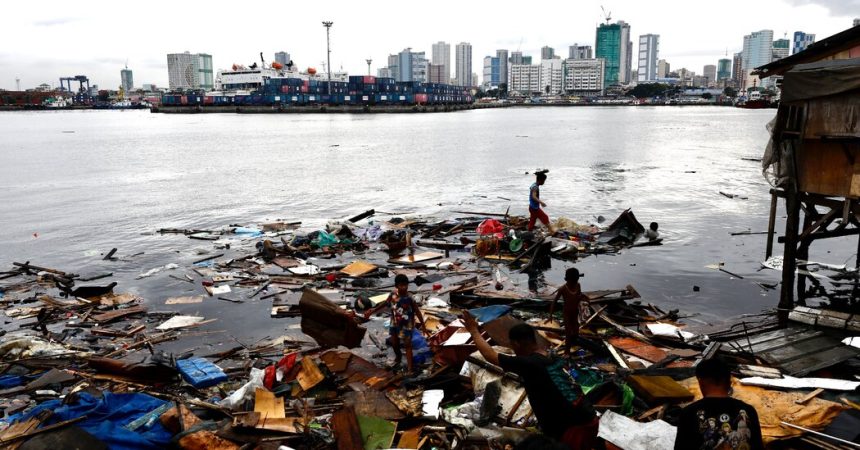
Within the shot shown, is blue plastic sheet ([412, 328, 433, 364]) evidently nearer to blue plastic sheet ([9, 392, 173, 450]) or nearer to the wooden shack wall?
blue plastic sheet ([9, 392, 173, 450])

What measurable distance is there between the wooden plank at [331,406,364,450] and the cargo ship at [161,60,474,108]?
599ft

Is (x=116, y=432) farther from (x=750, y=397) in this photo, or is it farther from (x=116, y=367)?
(x=750, y=397)

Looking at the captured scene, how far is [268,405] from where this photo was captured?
8242 millimetres

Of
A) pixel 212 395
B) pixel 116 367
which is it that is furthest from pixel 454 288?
pixel 116 367

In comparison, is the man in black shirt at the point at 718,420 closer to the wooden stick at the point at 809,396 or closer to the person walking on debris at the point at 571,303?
the wooden stick at the point at 809,396

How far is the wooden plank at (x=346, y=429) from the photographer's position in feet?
23.5

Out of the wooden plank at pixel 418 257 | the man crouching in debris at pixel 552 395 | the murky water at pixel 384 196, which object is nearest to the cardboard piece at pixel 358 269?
the wooden plank at pixel 418 257

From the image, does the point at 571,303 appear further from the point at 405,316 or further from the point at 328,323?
the point at 328,323

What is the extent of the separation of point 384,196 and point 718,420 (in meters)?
29.6

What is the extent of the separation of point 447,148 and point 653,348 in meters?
58.4

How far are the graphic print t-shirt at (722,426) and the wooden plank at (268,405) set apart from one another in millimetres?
5564

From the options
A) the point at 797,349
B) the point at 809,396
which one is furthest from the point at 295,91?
the point at 809,396

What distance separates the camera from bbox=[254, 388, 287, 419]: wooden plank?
8000mm

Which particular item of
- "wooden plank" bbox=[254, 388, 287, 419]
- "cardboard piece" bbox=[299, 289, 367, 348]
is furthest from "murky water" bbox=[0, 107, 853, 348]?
Result: "wooden plank" bbox=[254, 388, 287, 419]
